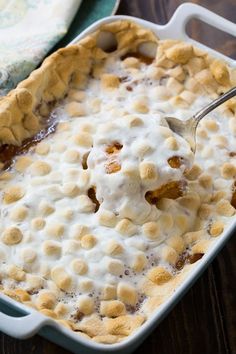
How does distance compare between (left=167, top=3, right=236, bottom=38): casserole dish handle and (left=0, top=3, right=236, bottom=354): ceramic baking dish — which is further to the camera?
(left=167, top=3, right=236, bottom=38): casserole dish handle

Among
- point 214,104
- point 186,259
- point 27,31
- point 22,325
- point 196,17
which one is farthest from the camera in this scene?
point 27,31

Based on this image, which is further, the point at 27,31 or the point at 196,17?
the point at 27,31

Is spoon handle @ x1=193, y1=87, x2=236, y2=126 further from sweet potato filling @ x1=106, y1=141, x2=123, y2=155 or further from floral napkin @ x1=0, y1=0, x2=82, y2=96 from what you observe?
floral napkin @ x1=0, y1=0, x2=82, y2=96

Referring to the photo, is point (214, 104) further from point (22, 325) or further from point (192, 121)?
point (22, 325)

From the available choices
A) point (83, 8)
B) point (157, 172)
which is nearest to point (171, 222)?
point (157, 172)

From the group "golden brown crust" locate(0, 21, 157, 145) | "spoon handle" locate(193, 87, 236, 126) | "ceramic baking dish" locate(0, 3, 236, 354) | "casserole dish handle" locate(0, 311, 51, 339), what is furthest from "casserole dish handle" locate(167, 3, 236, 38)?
"casserole dish handle" locate(0, 311, 51, 339)

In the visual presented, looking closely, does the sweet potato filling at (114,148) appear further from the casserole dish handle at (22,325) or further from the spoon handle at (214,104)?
the casserole dish handle at (22,325)

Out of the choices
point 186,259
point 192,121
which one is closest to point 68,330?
point 186,259
